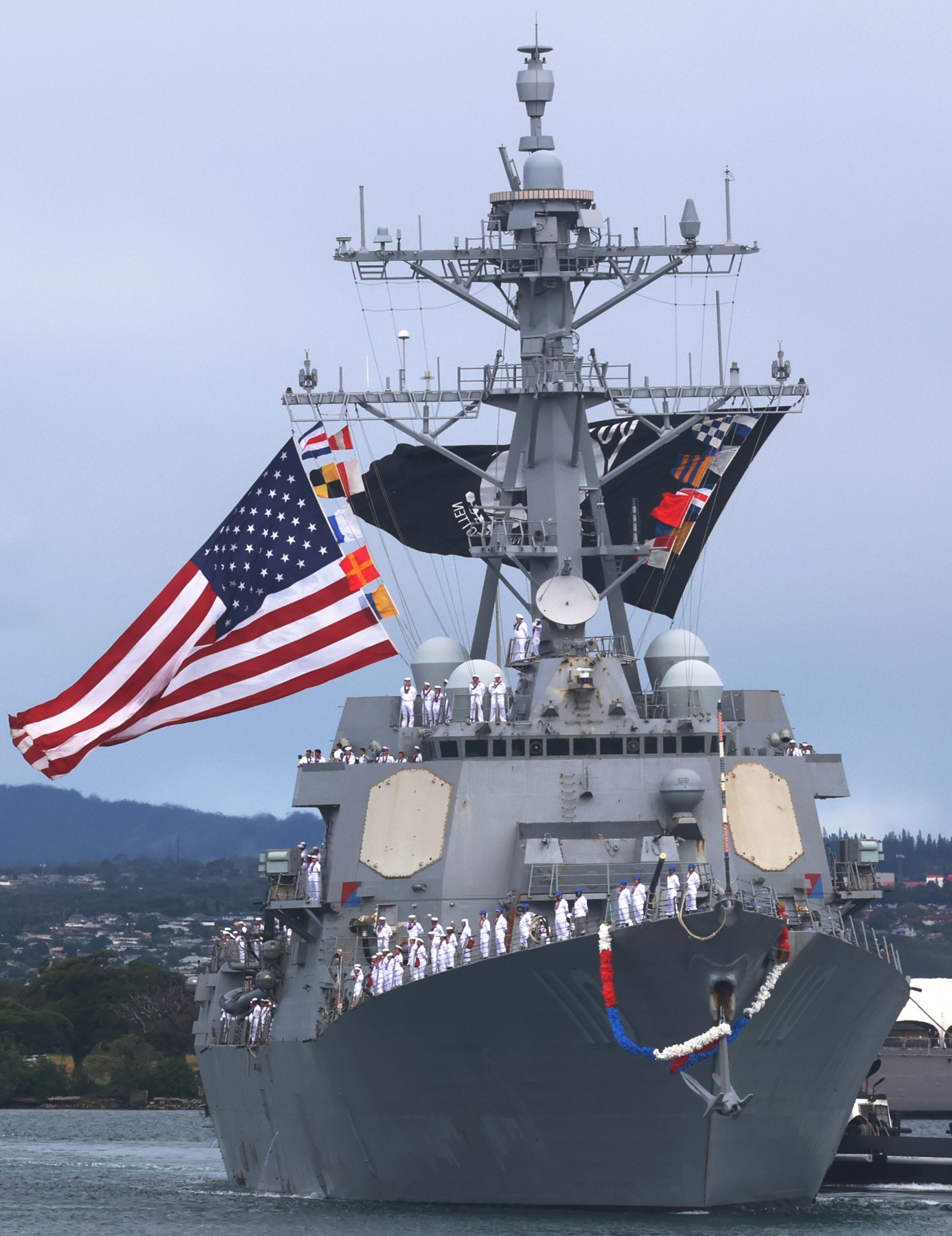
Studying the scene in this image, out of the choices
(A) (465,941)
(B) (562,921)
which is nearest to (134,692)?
(A) (465,941)

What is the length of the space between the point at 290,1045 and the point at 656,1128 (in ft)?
21.3

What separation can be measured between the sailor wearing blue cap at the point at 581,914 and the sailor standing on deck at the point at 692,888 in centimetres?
121

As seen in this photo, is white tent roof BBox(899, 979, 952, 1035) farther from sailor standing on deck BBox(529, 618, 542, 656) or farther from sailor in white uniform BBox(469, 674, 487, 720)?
sailor in white uniform BBox(469, 674, 487, 720)

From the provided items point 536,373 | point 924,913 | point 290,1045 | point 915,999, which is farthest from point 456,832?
point 924,913

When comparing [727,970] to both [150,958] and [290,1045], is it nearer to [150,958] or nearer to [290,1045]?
[290,1045]

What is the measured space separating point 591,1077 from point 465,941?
2.64 m

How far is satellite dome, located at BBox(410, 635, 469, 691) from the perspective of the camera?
3600cm

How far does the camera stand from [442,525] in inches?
1555

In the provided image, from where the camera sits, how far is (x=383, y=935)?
31.8m

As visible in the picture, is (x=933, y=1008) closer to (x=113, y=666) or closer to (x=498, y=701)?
(x=498, y=701)

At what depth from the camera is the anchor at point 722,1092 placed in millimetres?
28062

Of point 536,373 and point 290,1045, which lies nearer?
point 290,1045

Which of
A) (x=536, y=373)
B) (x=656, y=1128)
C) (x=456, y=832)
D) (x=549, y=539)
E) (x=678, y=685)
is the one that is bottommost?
(x=656, y=1128)

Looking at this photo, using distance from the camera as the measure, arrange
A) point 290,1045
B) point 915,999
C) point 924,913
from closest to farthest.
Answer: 1. point 290,1045
2. point 915,999
3. point 924,913
